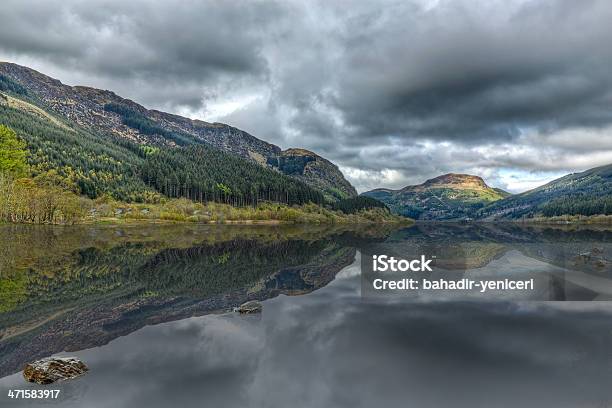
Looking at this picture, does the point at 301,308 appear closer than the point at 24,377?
No

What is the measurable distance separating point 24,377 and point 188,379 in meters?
6.78

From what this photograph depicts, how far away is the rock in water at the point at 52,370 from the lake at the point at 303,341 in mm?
365

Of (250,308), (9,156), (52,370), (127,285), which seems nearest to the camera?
(52,370)

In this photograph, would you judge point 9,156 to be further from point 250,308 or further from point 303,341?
point 303,341

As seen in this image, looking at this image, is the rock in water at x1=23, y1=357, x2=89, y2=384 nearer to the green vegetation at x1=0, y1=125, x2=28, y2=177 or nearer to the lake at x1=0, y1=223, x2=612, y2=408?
the lake at x1=0, y1=223, x2=612, y2=408

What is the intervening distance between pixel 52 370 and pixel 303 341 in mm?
11466

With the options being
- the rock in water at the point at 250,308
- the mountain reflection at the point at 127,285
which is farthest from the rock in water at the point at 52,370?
the rock in water at the point at 250,308

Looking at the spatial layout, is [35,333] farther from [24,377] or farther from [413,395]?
[413,395]

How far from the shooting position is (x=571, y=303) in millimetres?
26812

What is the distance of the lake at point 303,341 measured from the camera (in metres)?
13.4

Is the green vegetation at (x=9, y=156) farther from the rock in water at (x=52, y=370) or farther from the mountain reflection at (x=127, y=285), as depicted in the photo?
the rock in water at (x=52, y=370)

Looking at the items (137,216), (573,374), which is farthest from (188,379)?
(137,216)

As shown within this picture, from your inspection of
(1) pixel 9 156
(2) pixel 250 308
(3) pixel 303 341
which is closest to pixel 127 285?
(2) pixel 250 308

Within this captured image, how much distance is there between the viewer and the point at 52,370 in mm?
14656
